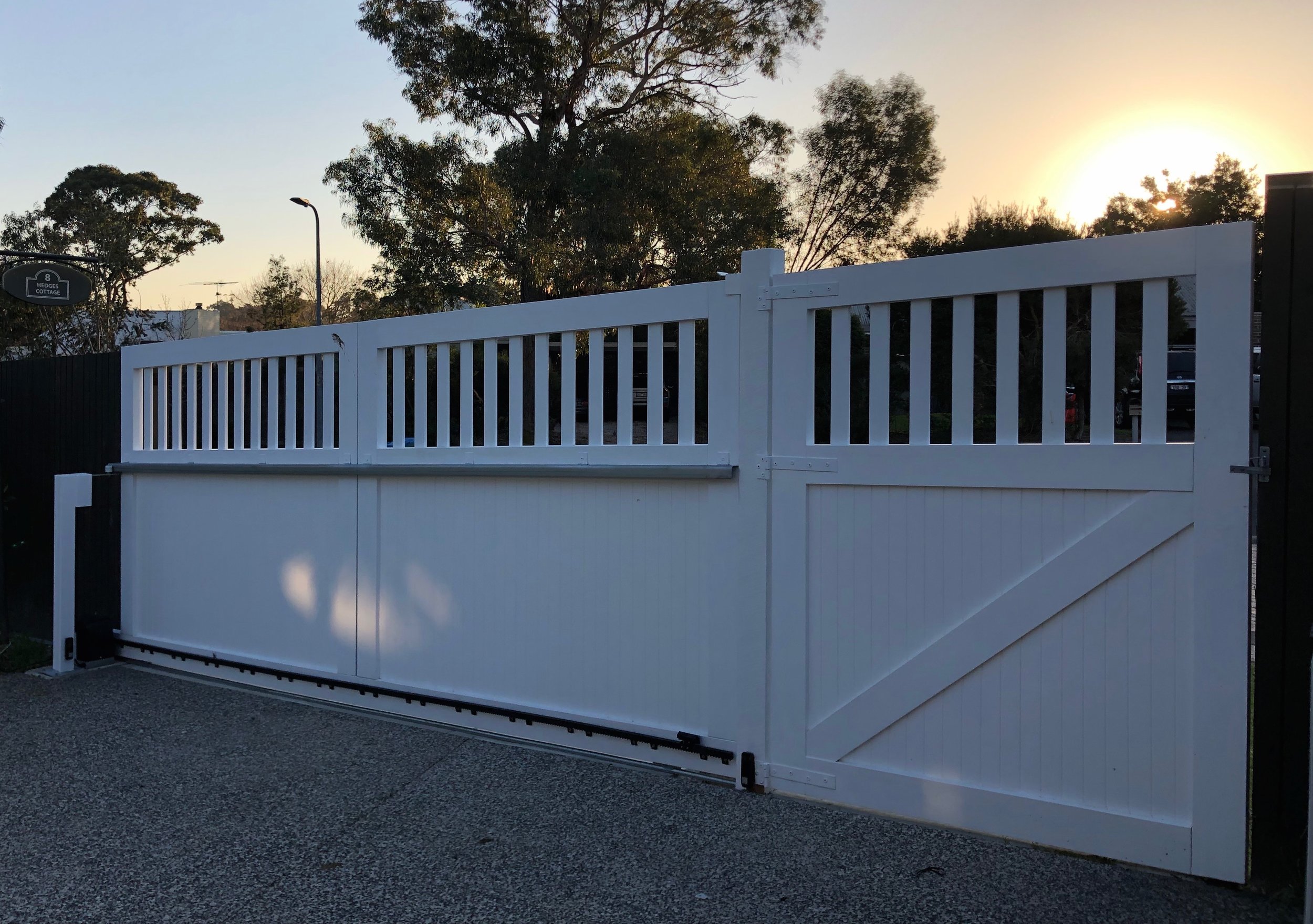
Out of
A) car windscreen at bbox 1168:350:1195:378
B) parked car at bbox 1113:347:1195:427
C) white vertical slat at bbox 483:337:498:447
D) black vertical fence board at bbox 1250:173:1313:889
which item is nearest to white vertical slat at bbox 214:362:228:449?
white vertical slat at bbox 483:337:498:447

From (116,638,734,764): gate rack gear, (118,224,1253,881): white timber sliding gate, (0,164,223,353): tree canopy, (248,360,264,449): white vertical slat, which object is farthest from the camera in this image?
(0,164,223,353): tree canopy

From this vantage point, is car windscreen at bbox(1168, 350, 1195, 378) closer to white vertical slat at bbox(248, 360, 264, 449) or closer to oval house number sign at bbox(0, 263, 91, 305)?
white vertical slat at bbox(248, 360, 264, 449)

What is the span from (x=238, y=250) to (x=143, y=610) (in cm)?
3672

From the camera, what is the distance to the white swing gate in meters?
3.02

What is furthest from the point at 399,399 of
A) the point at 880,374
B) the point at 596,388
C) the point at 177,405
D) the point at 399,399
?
the point at 880,374

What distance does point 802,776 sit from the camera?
3.82 meters

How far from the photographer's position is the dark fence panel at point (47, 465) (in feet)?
21.1

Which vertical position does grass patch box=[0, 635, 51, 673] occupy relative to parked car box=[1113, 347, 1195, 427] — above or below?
below

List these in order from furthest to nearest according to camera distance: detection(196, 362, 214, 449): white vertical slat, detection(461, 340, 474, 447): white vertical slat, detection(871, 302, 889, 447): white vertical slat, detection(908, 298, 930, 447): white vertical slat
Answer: detection(196, 362, 214, 449): white vertical slat < detection(461, 340, 474, 447): white vertical slat < detection(871, 302, 889, 447): white vertical slat < detection(908, 298, 930, 447): white vertical slat

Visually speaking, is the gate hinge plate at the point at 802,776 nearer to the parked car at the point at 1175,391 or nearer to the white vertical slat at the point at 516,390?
the white vertical slat at the point at 516,390

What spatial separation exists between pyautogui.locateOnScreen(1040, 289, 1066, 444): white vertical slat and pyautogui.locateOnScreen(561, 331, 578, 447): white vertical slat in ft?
6.61

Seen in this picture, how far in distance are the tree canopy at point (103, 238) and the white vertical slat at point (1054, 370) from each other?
2512 cm

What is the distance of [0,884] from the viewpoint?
126 inches

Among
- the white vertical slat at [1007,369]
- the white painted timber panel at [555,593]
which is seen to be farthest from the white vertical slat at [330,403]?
the white vertical slat at [1007,369]
